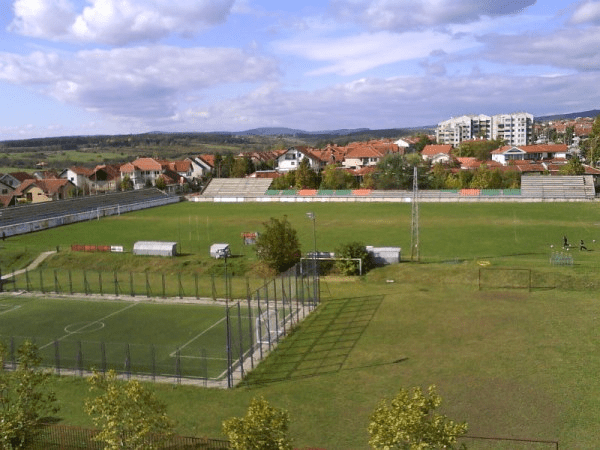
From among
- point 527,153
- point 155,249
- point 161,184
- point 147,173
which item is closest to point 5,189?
point 161,184

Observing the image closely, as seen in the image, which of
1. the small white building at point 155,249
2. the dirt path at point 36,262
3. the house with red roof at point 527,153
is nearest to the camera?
the dirt path at point 36,262

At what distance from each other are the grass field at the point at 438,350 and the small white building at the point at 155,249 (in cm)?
110

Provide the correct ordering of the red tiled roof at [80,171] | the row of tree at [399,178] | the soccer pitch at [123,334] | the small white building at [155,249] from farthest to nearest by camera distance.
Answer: the red tiled roof at [80,171] < the row of tree at [399,178] < the small white building at [155,249] < the soccer pitch at [123,334]

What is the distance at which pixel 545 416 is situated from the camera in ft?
61.3

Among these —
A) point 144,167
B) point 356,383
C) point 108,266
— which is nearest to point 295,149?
point 144,167

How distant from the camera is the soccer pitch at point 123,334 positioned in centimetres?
2456

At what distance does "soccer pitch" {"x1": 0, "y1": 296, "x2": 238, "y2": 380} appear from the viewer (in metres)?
24.6

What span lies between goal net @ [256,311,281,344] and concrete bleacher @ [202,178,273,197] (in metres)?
66.3

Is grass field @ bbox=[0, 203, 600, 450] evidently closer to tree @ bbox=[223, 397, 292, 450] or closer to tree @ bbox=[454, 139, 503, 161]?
tree @ bbox=[223, 397, 292, 450]

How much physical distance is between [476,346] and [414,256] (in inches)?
734

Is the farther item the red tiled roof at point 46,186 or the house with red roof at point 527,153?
the house with red roof at point 527,153

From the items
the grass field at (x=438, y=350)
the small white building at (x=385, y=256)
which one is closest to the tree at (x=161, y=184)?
the grass field at (x=438, y=350)

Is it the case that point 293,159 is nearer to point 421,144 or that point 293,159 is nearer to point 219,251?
point 421,144

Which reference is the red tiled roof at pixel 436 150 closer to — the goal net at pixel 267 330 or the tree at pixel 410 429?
the goal net at pixel 267 330
